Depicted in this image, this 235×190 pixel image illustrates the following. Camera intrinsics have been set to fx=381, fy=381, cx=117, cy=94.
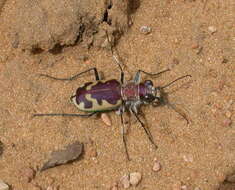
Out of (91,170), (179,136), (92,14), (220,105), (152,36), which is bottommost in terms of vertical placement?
(91,170)

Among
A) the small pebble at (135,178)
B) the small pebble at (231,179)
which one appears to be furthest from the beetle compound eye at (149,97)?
the small pebble at (231,179)

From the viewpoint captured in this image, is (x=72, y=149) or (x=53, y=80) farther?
(x=53, y=80)

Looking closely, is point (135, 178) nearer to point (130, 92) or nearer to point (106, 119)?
point (106, 119)

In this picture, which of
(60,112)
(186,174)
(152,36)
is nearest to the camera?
(186,174)

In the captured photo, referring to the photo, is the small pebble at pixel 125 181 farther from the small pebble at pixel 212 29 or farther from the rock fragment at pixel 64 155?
the small pebble at pixel 212 29

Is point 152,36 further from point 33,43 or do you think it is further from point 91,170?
point 91,170

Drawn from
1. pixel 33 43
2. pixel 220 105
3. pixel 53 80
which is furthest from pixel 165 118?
pixel 33 43

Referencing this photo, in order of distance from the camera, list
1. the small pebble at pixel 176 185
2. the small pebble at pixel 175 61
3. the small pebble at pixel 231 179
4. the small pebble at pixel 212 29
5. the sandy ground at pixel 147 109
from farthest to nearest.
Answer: the small pebble at pixel 212 29
the small pebble at pixel 175 61
the sandy ground at pixel 147 109
the small pebble at pixel 176 185
the small pebble at pixel 231 179
